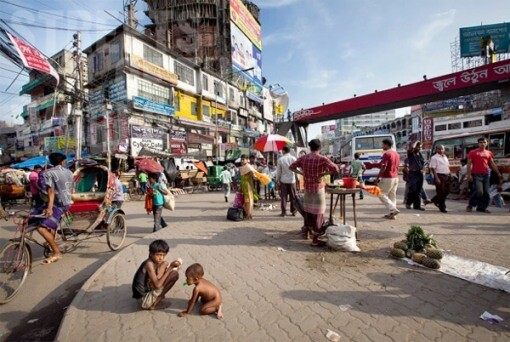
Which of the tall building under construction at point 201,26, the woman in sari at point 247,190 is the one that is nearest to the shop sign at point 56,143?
the tall building under construction at point 201,26

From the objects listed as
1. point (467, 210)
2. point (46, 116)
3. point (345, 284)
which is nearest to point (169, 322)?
point (345, 284)

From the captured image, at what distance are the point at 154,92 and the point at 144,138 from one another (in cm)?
448

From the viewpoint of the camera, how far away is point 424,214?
22.3ft

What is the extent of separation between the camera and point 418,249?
154 inches

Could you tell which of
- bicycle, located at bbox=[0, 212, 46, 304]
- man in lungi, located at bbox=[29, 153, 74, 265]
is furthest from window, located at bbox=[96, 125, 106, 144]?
bicycle, located at bbox=[0, 212, 46, 304]

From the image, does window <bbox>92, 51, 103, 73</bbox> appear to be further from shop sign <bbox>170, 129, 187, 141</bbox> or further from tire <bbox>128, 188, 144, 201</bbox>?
tire <bbox>128, 188, 144, 201</bbox>

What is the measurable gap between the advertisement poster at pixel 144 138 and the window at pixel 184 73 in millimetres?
6916

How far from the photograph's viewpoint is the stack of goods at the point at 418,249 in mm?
3617

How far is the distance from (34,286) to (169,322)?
280cm

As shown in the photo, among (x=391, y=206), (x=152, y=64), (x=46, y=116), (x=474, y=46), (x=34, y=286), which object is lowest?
(x=34, y=286)

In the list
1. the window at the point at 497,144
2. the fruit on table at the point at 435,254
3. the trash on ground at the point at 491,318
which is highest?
the window at the point at 497,144

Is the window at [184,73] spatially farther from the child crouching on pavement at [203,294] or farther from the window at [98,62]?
the child crouching on pavement at [203,294]

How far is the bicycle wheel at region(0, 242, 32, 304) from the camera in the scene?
138 inches

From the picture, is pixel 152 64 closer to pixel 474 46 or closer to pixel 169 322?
pixel 169 322
